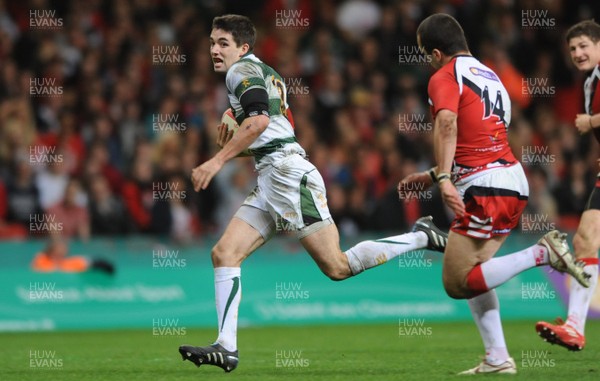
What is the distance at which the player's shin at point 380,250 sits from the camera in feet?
26.7

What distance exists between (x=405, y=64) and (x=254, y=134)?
33.7ft

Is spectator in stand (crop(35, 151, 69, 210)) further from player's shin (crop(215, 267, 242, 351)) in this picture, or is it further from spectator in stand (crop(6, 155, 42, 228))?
player's shin (crop(215, 267, 242, 351))

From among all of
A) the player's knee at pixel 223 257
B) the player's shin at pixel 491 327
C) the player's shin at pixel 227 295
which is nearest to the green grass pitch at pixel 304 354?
the player's shin at pixel 491 327

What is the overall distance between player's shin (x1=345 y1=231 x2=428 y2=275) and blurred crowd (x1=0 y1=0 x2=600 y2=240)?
660 cm

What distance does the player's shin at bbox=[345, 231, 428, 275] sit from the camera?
26.7 feet

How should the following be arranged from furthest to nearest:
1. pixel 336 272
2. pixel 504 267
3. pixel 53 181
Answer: pixel 53 181
pixel 336 272
pixel 504 267

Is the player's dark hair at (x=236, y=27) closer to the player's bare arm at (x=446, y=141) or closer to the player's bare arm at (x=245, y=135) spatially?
the player's bare arm at (x=245, y=135)

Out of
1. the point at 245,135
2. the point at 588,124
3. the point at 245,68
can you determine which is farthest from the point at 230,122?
the point at 588,124

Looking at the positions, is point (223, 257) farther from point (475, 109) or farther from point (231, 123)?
point (475, 109)

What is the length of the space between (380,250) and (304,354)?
2.07 metres

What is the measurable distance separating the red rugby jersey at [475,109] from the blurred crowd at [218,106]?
298 inches

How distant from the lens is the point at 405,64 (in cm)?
1761

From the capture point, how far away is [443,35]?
732cm

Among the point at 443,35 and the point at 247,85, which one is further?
the point at 247,85
